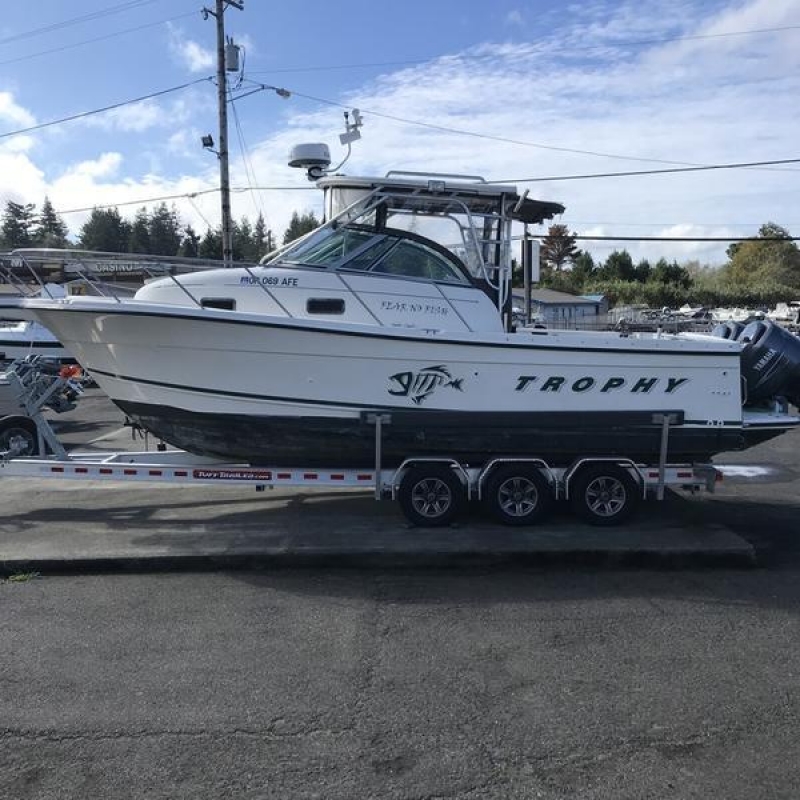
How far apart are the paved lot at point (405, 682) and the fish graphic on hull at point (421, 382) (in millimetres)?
1346

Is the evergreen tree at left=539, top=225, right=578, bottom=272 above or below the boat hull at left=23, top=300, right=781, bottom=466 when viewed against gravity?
above

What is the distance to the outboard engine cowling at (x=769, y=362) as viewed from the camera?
7.02 m

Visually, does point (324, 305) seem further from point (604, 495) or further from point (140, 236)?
point (140, 236)

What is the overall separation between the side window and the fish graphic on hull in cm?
102

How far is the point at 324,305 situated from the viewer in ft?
21.3

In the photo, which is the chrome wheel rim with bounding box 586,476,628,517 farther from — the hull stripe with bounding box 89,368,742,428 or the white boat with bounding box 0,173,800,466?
the hull stripe with bounding box 89,368,742,428

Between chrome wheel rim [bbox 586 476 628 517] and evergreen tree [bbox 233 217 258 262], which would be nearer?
chrome wheel rim [bbox 586 476 628 517]

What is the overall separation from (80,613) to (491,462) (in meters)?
3.41

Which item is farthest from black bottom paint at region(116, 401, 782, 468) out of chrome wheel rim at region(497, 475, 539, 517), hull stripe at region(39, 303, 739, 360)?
hull stripe at region(39, 303, 739, 360)

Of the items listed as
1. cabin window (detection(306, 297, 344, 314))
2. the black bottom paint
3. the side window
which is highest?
the side window

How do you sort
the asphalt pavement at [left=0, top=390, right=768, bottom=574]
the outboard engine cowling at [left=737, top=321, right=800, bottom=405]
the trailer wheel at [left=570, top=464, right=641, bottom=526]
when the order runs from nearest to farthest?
the asphalt pavement at [left=0, top=390, right=768, bottom=574], the trailer wheel at [left=570, top=464, right=641, bottom=526], the outboard engine cowling at [left=737, top=321, right=800, bottom=405]

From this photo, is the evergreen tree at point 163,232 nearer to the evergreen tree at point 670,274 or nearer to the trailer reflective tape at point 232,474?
the evergreen tree at point 670,274

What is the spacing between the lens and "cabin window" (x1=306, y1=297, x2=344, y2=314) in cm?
649

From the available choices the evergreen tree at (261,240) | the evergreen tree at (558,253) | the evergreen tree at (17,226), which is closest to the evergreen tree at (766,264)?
the evergreen tree at (558,253)
